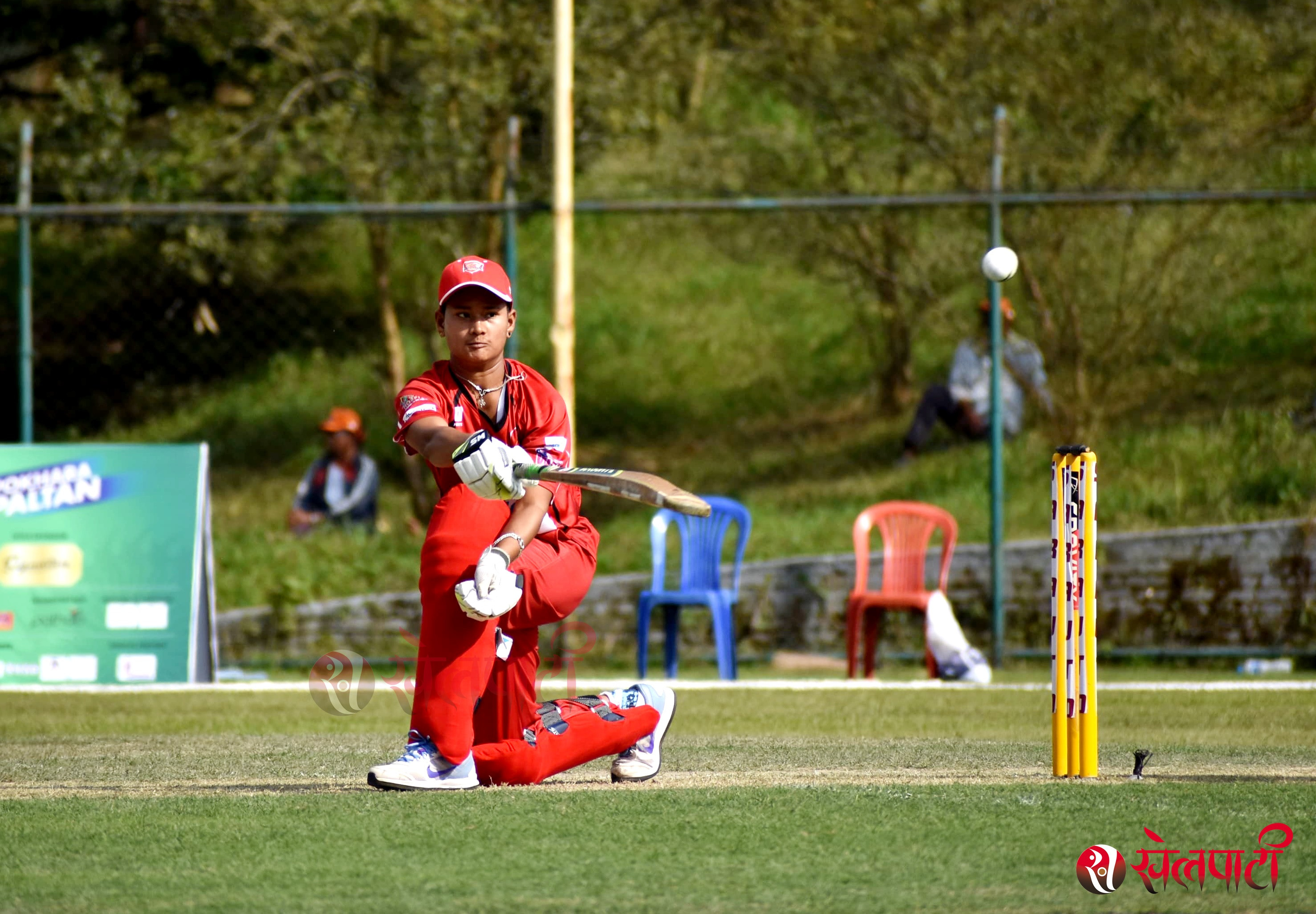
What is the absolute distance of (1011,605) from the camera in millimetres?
11828

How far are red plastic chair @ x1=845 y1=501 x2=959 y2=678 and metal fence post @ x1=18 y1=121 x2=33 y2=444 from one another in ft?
18.5

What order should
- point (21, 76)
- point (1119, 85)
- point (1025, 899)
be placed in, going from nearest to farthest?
point (1025, 899)
point (1119, 85)
point (21, 76)

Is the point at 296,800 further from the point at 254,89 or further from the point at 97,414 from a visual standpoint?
the point at 97,414

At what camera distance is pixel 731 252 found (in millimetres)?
18453

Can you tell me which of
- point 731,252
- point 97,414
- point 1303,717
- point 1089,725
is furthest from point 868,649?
point 97,414

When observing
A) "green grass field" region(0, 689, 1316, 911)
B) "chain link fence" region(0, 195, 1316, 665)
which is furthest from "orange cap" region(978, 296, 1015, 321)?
"green grass field" region(0, 689, 1316, 911)

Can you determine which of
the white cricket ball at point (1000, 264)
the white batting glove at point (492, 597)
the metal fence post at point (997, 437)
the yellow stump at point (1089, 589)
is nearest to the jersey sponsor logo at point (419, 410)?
the white batting glove at point (492, 597)

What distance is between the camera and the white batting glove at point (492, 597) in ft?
15.9

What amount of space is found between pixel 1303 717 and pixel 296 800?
5.23 metres

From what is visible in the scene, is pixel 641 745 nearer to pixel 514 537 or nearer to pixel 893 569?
pixel 514 537

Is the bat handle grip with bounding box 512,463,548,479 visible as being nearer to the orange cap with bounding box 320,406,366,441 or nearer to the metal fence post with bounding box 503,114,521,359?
the metal fence post with bounding box 503,114,521,359

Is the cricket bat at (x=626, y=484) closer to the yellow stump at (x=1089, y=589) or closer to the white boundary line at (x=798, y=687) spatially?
the yellow stump at (x=1089, y=589)

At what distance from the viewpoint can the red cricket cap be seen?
5363 mm

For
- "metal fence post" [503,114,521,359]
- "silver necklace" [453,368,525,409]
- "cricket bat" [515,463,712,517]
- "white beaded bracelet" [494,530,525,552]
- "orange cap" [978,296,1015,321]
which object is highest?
"metal fence post" [503,114,521,359]
